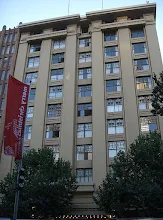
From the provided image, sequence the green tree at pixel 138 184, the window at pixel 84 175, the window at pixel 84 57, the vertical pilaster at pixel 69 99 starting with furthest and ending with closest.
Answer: the window at pixel 84 57 → the vertical pilaster at pixel 69 99 → the window at pixel 84 175 → the green tree at pixel 138 184

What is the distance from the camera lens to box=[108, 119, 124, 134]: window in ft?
101

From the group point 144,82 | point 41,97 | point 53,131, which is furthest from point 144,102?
point 41,97

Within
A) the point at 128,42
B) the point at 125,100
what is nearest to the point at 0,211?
the point at 125,100

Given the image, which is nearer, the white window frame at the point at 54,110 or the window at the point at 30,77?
the white window frame at the point at 54,110

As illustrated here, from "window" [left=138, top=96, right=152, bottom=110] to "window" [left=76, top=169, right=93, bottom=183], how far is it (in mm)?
9733

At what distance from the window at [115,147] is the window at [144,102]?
5073mm

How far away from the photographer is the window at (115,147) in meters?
29.6

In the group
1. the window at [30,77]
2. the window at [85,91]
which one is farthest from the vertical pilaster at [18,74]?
the window at [85,91]

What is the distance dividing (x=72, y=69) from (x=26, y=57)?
829 centimetres

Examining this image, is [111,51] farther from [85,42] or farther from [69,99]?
[69,99]

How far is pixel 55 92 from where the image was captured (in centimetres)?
3544

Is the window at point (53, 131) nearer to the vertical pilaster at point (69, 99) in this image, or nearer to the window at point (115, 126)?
the vertical pilaster at point (69, 99)

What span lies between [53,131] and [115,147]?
7.88 metres

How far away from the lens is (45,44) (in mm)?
40250
